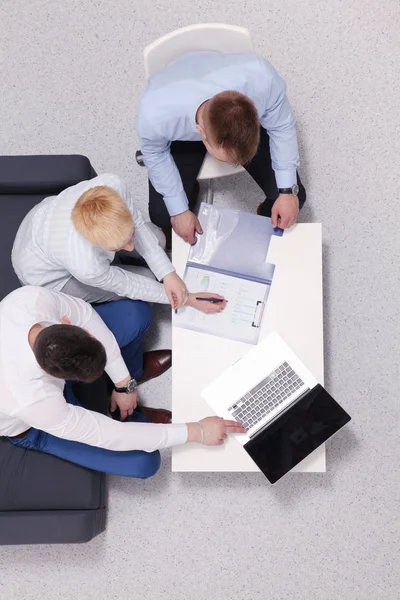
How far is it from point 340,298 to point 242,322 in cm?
69

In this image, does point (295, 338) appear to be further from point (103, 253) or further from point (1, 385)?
point (1, 385)

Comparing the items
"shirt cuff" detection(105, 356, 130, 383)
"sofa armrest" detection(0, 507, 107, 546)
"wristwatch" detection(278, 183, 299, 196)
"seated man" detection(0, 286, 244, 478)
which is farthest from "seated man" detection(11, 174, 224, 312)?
"sofa armrest" detection(0, 507, 107, 546)

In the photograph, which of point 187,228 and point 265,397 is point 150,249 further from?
point 265,397

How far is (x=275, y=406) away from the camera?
1.76 metres

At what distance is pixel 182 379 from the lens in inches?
71.3

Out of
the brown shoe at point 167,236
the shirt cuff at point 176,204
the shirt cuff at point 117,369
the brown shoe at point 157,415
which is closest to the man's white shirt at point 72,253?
the shirt cuff at point 176,204

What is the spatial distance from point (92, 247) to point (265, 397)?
0.67 meters

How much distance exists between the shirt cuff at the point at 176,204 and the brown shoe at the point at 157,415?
80 cm

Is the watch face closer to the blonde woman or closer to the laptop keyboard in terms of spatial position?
the blonde woman

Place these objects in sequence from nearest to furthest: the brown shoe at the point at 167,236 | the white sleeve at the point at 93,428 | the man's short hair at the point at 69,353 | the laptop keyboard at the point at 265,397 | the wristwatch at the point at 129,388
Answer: the man's short hair at the point at 69,353, the white sleeve at the point at 93,428, the laptop keyboard at the point at 265,397, the wristwatch at the point at 129,388, the brown shoe at the point at 167,236

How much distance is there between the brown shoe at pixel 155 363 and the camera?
2307 millimetres

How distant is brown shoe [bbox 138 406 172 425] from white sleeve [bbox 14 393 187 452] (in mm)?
450

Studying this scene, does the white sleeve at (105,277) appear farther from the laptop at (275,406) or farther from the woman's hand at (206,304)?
the laptop at (275,406)

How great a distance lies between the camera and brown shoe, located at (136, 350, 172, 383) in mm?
2307
